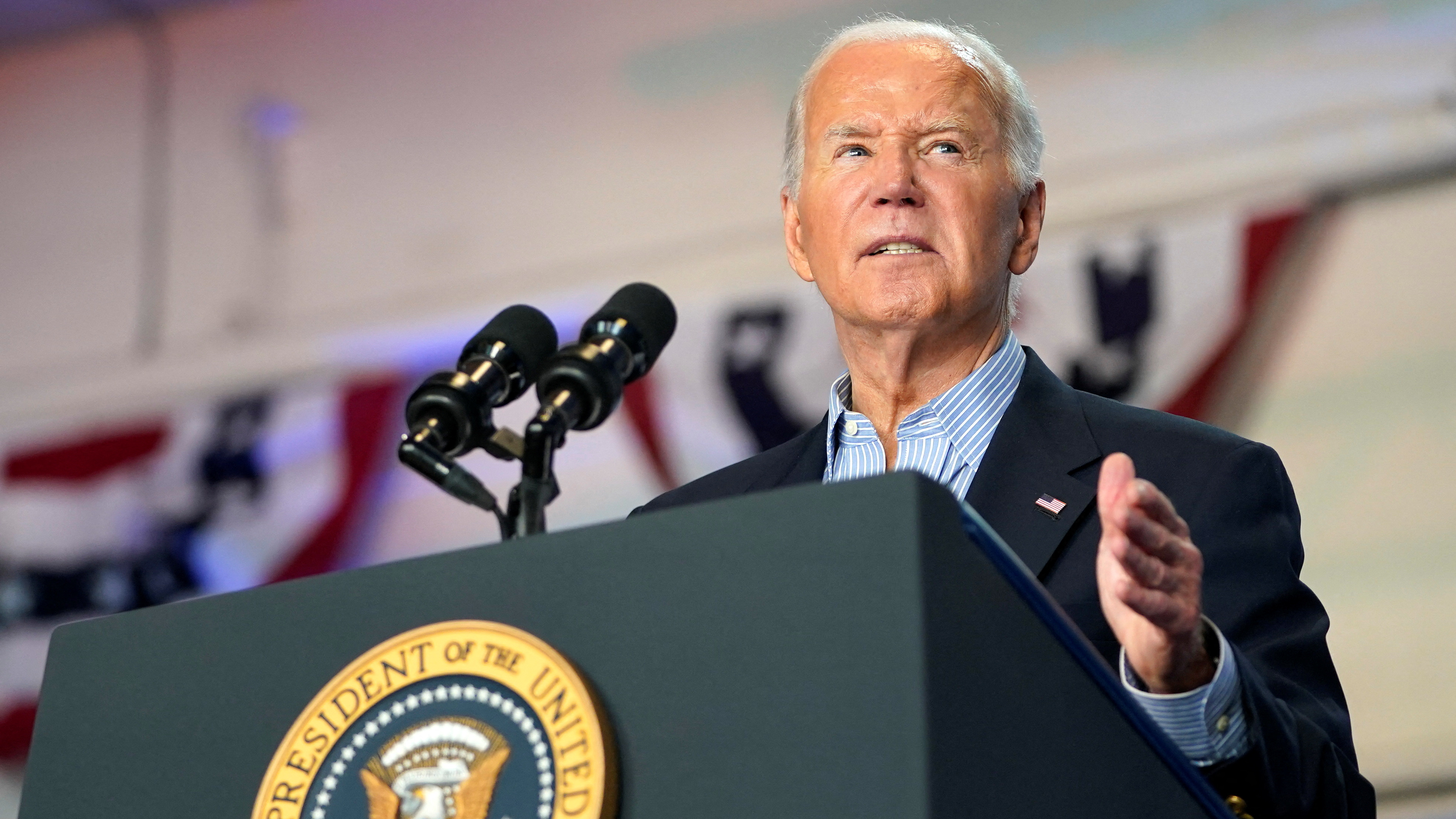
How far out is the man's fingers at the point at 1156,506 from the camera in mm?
954

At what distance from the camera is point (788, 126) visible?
218 cm

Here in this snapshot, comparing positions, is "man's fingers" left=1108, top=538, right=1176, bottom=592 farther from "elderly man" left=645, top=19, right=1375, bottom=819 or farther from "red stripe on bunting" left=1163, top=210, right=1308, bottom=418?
"red stripe on bunting" left=1163, top=210, right=1308, bottom=418

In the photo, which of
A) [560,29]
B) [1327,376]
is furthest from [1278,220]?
[560,29]

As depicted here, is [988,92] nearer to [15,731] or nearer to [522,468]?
[522,468]

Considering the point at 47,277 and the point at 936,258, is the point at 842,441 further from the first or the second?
the point at 47,277

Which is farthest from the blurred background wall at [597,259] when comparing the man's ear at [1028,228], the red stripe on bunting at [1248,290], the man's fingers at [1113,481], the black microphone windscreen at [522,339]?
the man's fingers at [1113,481]

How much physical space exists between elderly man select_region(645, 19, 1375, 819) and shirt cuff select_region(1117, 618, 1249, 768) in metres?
0.03

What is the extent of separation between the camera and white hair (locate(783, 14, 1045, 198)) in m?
1.99

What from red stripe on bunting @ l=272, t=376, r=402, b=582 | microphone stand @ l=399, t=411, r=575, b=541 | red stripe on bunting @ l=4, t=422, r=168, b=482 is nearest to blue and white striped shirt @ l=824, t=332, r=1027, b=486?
microphone stand @ l=399, t=411, r=575, b=541

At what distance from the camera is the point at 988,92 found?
6.50 ft

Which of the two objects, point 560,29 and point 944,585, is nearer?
point 944,585

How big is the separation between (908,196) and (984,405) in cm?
26

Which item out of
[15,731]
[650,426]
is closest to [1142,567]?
A: [650,426]

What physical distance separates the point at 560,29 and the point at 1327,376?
98.7 inches
